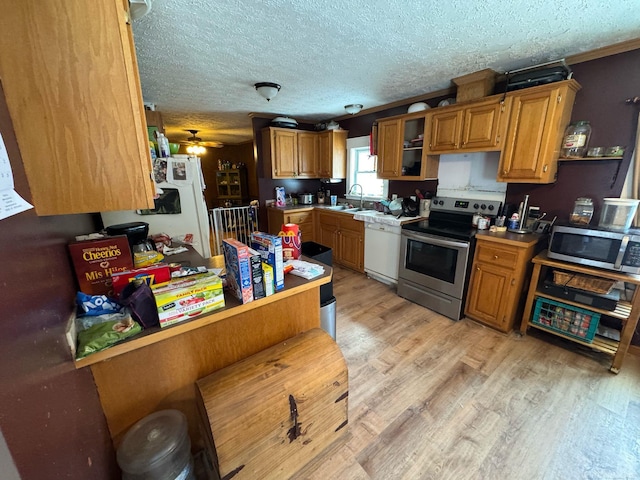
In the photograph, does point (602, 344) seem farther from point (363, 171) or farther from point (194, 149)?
point (194, 149)

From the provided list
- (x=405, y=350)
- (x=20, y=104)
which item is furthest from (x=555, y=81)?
(x=20, y=104)

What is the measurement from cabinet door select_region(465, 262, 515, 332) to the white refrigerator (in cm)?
286

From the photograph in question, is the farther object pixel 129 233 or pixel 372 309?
pixel 372 309

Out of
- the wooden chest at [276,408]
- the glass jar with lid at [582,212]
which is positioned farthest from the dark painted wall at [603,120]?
the wooden chest at [276,408]

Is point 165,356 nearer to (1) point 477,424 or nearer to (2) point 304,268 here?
(2) point 304,268

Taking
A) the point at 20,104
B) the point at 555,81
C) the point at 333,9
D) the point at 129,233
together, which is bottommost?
the point at 129,233

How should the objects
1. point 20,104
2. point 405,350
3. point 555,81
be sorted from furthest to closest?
point 405,350 → point 555,81 → point 20,104

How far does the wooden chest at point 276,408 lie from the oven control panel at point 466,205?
7.80ft

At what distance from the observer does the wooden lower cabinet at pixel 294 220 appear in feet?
13.4

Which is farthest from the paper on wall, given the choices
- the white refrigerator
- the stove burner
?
the stove burner

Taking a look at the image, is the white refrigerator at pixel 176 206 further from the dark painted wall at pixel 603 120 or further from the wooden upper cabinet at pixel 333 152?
the dark painted wall at pixel 603 120

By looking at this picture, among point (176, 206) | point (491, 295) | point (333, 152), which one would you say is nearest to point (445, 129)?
point (491, 295)

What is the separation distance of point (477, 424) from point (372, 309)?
1.38 meters

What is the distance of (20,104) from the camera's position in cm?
67
